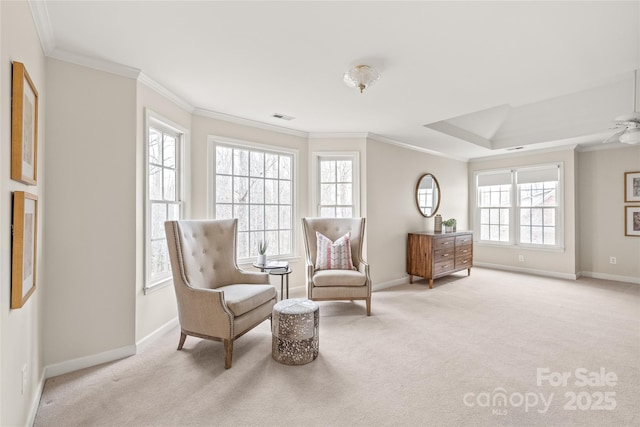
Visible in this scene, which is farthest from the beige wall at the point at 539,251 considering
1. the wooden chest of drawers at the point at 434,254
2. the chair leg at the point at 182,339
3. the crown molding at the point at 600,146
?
the chair leg at the point at 182,339

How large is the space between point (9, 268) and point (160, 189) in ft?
5.67

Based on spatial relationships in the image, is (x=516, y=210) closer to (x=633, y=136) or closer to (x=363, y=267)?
(x=633, y=136)

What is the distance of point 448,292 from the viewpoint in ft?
15.0

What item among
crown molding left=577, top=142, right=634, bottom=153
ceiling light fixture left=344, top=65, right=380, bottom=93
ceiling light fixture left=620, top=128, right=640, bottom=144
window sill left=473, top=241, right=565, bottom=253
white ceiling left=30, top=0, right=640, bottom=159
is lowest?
window sill left=473, top=241, right=565, bottom=253

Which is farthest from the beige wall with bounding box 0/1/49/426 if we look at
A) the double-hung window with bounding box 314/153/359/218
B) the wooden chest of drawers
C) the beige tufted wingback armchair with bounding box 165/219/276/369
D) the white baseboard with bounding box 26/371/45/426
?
the wooden chest of drawers

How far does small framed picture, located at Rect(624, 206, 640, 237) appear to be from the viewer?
4.94m

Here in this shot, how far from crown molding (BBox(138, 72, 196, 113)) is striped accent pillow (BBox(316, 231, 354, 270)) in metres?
2.19

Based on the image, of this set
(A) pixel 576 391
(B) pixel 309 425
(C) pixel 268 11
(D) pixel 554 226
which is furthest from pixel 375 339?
(D) pixel 554 226

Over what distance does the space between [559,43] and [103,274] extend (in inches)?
150

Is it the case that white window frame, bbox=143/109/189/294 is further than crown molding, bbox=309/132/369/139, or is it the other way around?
crown molding, bbox=309/132/369/139

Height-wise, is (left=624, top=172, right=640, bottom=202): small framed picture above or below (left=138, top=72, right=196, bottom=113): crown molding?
below

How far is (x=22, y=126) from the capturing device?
1.49 metres

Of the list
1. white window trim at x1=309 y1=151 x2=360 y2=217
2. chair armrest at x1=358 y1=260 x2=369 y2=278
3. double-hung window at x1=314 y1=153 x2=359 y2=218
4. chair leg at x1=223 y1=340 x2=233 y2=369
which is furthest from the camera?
double-hung window at x1=314 y1=153 x2=359 y2=218

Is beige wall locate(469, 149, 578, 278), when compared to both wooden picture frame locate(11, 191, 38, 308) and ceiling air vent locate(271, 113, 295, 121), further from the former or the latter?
wooden picture frame locate(11, 191, 38, 308)
